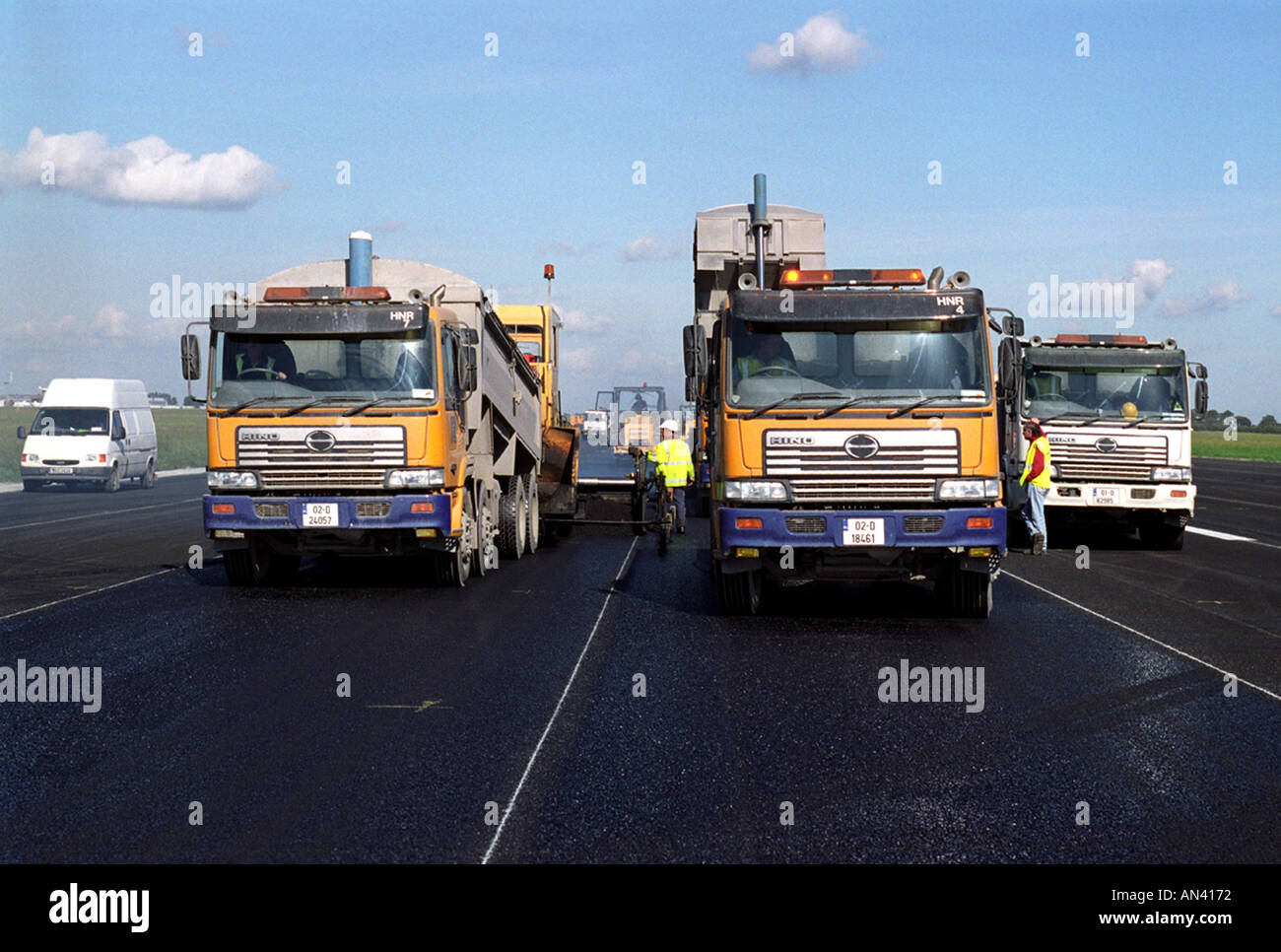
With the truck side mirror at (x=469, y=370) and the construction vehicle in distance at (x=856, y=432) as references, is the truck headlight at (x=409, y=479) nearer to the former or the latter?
the truck side mirror at (x=469, y=370)

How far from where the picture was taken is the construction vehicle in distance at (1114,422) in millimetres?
18281

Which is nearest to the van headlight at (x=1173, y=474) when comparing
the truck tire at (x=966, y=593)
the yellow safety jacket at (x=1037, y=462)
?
the yellow safety jacket at (x=1037, y=462)

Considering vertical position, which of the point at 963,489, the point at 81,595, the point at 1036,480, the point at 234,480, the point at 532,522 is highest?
the point at 234,480

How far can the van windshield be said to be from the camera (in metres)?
33.5

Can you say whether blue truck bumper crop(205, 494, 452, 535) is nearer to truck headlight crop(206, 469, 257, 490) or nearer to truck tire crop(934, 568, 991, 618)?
truck headlight crop(206, 469, 257, 490)

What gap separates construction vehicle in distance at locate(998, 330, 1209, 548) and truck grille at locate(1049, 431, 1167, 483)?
0.04 feet

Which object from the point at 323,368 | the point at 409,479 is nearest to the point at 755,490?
the point at 409,479

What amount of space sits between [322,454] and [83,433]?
2345 cm

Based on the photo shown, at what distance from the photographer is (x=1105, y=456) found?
60.4 feet

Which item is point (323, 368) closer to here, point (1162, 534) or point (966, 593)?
point (966, 593)

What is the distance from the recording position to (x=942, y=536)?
1105cm

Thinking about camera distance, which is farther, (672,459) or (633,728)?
(672,459)
